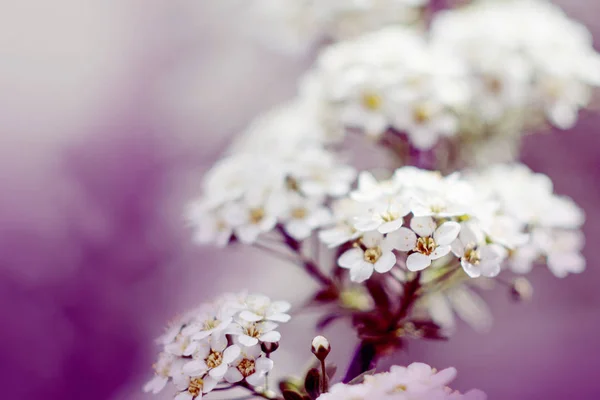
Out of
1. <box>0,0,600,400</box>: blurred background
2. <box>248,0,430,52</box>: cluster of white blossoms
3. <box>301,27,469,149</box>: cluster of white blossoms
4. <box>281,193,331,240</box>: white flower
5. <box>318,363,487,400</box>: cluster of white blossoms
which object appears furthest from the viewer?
<box>0,0,600,400</box>: blurred background

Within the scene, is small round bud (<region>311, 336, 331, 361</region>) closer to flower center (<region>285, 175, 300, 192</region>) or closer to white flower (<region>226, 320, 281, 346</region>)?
white flower (<region>226, 320, 281, 346</region>)

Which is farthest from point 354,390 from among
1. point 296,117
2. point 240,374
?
point 296,117

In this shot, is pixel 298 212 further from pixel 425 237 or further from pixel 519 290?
pixel 519 290

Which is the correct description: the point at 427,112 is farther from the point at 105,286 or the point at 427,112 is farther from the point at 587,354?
the point at 587,354

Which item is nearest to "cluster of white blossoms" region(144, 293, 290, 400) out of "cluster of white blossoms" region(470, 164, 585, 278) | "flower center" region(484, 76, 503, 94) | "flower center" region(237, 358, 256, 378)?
"flower center" region(237, 358, 256, 378)

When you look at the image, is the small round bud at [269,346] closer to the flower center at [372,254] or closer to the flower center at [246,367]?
the flower center at [246,367]

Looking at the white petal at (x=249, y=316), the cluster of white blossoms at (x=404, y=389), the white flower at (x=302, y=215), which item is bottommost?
the cluster of white blossoms at (x=404, y=389)

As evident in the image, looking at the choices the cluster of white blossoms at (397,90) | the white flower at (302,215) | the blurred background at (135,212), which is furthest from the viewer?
the blurred background at (135,212)

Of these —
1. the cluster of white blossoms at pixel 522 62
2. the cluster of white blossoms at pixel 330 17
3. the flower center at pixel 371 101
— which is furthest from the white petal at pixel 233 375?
the cluster of white blossoms at pixel 330 17
